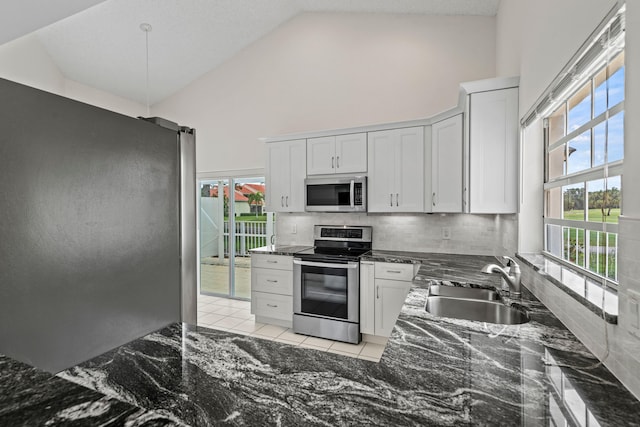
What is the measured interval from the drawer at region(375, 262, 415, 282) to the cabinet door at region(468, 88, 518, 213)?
82cm

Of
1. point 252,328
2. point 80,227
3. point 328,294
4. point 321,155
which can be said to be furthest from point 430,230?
point 80,227

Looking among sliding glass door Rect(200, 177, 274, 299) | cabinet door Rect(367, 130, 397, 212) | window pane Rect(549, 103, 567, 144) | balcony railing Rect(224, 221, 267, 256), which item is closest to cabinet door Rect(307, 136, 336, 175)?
cabinet door Rect(367, 130, 397, 212)

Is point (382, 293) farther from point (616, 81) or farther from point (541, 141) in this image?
point (616, 81)

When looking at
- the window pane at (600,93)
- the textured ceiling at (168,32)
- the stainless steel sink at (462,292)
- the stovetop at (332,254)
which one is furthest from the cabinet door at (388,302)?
the textured ceiling at (168,32)

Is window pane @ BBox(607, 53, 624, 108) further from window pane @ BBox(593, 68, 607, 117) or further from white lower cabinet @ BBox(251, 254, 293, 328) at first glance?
white lower cabinet @ BBox(251, 254, 293, 328)

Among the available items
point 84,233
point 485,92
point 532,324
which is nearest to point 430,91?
point 485,92

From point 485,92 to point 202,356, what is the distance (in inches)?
105

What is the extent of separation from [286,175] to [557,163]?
2.74 metres

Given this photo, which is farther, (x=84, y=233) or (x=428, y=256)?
(x=428, y=256)

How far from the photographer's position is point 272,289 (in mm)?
3662

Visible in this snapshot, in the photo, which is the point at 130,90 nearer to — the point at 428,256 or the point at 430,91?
the point at 430,91

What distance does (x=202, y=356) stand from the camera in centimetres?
86

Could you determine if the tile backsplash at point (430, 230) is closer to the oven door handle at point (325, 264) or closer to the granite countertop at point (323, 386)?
the oven door handle at point (325, 264)

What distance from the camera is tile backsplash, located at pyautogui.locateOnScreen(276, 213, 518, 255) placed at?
330cm
